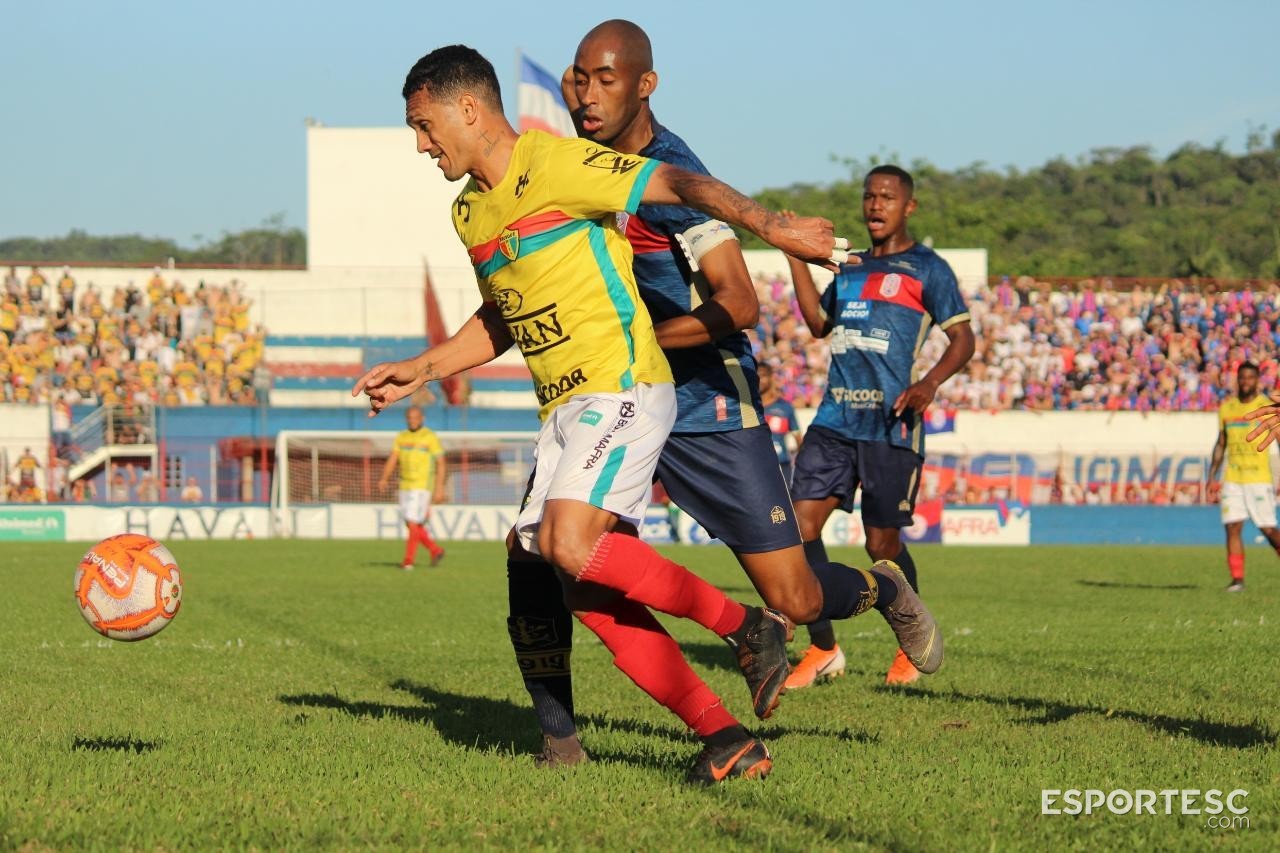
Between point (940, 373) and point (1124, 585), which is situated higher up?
point (940, 373)

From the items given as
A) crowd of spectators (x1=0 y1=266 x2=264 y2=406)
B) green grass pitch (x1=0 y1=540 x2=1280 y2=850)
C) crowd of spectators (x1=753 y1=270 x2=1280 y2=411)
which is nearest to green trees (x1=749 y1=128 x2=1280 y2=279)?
crowd of spectators (x1=753 y1=270 x2=1280 y2=411)

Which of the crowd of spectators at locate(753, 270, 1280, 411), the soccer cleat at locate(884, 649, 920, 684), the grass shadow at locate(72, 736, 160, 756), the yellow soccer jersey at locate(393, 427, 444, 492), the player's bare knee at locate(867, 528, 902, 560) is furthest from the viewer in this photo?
the crowd of spectators at locate(753, 270, 1280, 411)

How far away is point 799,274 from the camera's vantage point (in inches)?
294

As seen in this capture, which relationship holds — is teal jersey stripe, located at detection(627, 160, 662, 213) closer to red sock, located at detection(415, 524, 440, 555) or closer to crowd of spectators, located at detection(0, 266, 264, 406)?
red sock, located at detection(415, 524, 440, 555)

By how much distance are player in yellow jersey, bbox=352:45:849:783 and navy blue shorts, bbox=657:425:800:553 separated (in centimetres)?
36

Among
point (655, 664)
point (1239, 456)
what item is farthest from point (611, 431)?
point (1239, 456)

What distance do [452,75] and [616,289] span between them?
891 millimetres

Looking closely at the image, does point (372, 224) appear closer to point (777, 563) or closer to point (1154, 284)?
point (1154, 284)

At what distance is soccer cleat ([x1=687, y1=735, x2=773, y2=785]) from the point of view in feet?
15.7

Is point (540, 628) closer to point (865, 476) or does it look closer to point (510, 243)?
point (510, 243)

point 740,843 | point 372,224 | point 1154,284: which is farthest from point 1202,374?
point 740,843

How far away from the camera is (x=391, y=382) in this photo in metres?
5.52

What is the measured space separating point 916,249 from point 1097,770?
420 centimetres

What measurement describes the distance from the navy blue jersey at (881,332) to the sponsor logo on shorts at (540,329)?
11.4 feet
